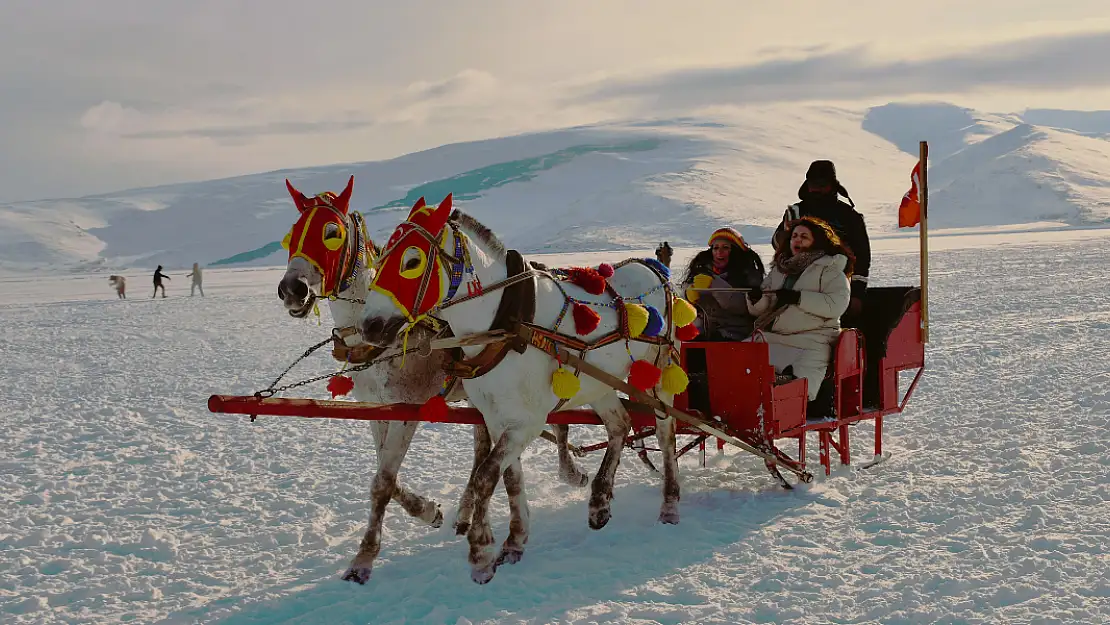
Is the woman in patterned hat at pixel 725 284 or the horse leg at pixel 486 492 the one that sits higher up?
the woman in patterned hat at pixel 725 284

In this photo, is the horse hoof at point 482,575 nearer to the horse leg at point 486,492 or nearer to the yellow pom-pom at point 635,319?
the horse leg at point 486,492

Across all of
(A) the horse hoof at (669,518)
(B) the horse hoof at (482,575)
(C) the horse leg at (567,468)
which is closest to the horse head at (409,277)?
(B) the horse hoof at (482,575)

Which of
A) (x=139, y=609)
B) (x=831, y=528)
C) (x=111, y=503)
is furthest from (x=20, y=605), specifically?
(x=831, y=528)

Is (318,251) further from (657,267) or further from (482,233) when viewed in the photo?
(657,267)

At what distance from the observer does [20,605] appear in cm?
471

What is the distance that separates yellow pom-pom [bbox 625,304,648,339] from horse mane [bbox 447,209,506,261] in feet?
2.77

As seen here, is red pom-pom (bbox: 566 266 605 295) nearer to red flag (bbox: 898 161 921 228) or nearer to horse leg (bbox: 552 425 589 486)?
horse leg (bbox: 552 425 589 486)

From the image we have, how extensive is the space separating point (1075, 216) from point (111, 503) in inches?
3327

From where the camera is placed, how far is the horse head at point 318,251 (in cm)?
460

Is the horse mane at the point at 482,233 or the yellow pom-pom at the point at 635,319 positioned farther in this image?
the yellow pom-pom at the point at 635,319

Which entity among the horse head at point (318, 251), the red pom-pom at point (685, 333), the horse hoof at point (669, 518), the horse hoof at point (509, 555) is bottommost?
the horse hoof at point (669, 518)

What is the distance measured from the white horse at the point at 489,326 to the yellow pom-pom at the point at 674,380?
20cm

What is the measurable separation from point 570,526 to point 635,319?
1338 mm

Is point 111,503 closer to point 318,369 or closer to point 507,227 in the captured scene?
point 318,369
